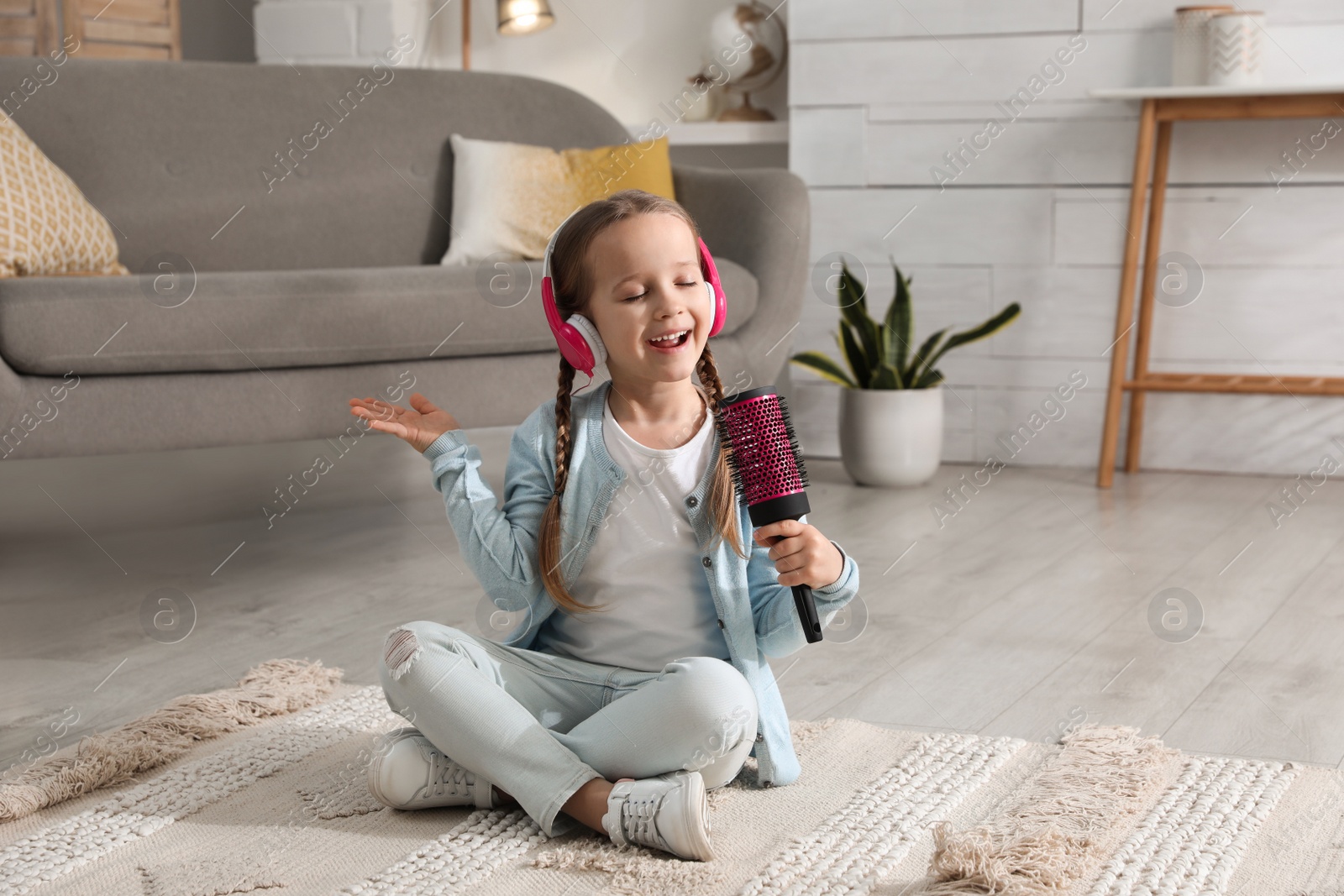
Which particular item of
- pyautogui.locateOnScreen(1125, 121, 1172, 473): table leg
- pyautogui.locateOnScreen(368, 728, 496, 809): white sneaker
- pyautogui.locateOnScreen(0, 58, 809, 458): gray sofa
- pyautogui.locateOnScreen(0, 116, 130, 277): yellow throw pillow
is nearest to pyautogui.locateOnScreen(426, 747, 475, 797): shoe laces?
pyautogui.locateOnScreen(368, 728, 496, 809): white sneaker

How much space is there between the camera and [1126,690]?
4.52 feet

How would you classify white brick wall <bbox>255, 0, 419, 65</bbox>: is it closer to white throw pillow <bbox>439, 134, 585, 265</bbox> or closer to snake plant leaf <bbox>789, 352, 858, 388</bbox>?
white throw pillow <bbox>439, 134, 585, 265</bbox>

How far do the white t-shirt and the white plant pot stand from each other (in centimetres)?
161

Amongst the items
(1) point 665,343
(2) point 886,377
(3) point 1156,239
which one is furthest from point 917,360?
(1) point 665,343

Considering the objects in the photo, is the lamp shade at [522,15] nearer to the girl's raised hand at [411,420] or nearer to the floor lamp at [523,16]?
the floor lamp at [523,16]

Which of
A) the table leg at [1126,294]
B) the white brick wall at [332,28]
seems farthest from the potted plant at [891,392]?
the white brick wall at [332,28]

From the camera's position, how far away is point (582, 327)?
1.05 meters

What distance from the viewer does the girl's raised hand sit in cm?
104

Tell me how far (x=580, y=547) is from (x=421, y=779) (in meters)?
0.22

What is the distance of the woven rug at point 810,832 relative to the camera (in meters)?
0.91

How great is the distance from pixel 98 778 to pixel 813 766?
2.00 ft

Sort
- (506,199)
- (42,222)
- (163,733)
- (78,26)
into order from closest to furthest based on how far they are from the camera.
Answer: (163,733) < (42,222) < (506,199) < (78,26)

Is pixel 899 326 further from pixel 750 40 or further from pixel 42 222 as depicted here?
pixel 42 222

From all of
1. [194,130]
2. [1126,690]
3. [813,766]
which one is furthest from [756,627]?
[194,130]
